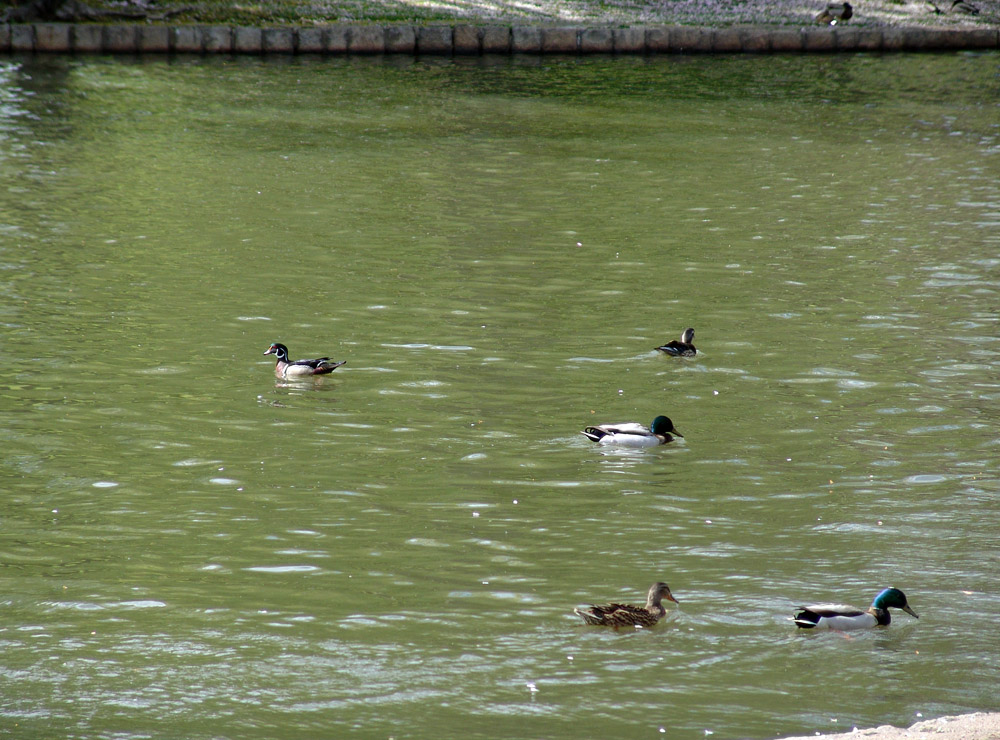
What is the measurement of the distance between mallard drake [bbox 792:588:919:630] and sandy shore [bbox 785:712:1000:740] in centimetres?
87

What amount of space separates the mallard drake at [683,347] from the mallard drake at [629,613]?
5.09m

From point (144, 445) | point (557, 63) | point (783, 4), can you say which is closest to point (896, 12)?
point (783, 4)

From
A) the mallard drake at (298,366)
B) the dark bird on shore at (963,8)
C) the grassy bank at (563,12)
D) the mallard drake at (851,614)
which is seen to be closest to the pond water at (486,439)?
the mallard drake at (851,614)

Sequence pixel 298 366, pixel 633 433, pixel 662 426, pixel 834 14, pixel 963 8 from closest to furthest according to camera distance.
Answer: pixel 633 433, pixel 662 426, pixel 298 366, pixel 834 14, pixel 963 8

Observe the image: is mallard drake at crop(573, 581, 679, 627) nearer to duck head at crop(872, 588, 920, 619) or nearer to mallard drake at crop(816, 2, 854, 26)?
duck head at crop(872, 588, 920, 619)

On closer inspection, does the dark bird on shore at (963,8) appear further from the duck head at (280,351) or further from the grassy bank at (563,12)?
the duck head at (280,351)

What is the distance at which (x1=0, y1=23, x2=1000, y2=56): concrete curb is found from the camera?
3428 cm

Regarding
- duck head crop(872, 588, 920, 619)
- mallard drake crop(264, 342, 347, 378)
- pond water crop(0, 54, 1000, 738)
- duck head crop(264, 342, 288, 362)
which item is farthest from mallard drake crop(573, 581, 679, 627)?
duck head crop(264, 342, 288, 362)

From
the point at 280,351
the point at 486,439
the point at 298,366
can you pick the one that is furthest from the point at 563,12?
the point at 486,439

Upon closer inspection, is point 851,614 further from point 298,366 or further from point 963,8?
point 963,8

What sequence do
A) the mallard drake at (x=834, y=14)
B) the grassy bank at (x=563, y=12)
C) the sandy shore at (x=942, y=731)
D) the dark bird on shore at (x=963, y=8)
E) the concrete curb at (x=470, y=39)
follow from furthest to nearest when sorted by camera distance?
the dark bird on shore at (x=963, y=8), the mallard drake at (x=834, y=14), the grassy bank at (x=563, y=12), the concrete curb at (x=470, y=39), the sandy shore at (x=942, y=731)

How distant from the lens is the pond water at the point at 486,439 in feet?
23.5

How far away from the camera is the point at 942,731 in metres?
6.48

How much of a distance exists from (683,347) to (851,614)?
5318mm
